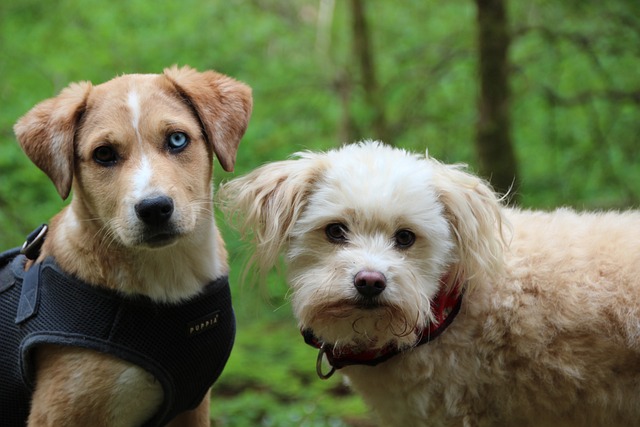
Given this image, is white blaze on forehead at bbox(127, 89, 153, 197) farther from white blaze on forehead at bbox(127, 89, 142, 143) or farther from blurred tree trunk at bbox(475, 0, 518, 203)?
blurred tree trunk at bbox(475, 0, 518, 203)

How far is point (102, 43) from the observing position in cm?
832

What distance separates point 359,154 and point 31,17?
625cm

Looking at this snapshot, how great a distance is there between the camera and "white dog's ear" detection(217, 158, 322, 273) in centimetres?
314

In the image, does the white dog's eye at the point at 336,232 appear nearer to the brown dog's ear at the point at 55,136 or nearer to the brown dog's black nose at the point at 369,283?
the brown dog's black nose at the point at 369,283

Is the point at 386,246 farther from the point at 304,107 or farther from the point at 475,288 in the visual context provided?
the point at 304,107

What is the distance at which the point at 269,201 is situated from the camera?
3213mm

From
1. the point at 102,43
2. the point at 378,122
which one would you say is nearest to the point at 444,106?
the point at 378,122

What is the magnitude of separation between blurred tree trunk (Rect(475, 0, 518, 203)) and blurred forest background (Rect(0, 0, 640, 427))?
1 cm

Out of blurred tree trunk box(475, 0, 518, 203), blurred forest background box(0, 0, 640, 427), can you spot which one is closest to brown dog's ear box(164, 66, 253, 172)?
blurred forest background box(0, 0, 640, 427)

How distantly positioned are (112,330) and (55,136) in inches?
33.3

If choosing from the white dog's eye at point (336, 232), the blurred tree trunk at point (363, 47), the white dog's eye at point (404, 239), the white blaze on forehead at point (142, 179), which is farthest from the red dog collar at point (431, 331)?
the blurred tree trunk at point (363, 47)

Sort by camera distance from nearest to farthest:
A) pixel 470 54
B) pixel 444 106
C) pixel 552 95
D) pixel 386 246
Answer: pixel 386 246 < pixel 552 95 < pixel 470 54 < pixel 444 106

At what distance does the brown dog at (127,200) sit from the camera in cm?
303

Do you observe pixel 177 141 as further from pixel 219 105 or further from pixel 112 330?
pixel 112 330
